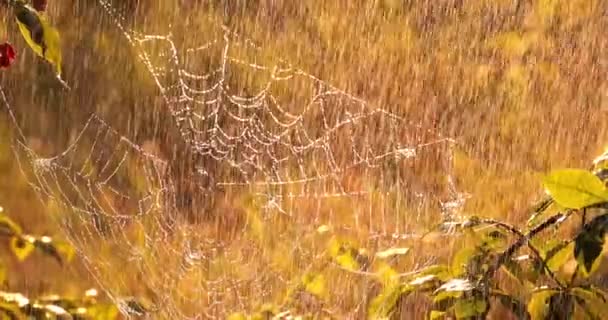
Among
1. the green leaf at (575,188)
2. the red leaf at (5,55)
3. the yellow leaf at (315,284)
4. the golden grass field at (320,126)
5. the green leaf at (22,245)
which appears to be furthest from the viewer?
the golden grass field at (320,126)

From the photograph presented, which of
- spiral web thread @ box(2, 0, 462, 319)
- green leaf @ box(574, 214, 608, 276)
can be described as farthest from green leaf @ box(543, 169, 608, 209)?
spiral web thread @ box(2, 0, 462, 319)

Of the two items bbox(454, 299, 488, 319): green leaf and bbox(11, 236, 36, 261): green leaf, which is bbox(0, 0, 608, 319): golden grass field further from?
bbox(454, 299, 488, 319): green leaf

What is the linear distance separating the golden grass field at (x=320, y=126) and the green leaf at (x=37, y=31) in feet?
1.53

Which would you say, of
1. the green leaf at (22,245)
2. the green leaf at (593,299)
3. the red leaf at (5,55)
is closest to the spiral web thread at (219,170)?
the green leaf at (22,245)

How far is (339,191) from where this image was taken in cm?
146

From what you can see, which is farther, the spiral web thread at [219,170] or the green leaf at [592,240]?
the spiral web thread at [219,170]

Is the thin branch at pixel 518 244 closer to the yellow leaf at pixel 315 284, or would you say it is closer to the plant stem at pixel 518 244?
the plant stem at pixel 518 244

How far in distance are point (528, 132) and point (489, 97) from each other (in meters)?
0.14

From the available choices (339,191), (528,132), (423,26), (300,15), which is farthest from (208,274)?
(300,15)

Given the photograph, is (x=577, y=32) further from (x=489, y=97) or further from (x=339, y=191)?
(x=339, y=191)

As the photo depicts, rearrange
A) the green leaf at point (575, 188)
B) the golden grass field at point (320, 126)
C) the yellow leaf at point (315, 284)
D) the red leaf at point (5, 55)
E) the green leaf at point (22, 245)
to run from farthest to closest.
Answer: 1. the golden grass field at point (320, 126)
2. the yellow leaf at point (315, 284)
3. the green leaf at point (22, 245)
4. the red leaf at point (5, 55)
5. the green leaf at point (575, 188)

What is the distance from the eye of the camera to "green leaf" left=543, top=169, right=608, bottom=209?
1.15 feet

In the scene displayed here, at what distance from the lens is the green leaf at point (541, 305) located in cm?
41

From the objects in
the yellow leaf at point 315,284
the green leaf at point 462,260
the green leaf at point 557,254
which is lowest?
the yellow leaf at point 315,284
